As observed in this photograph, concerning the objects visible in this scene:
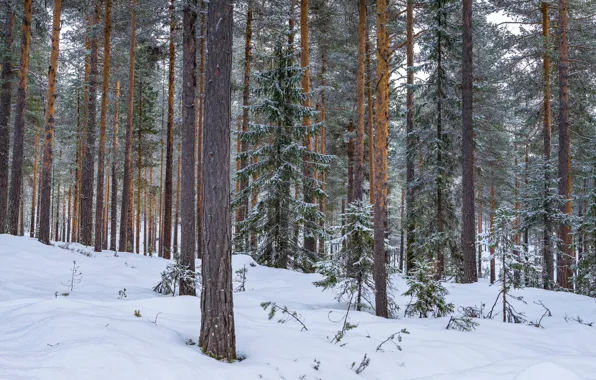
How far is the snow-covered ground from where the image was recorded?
3311mm

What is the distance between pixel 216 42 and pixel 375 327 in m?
4.73

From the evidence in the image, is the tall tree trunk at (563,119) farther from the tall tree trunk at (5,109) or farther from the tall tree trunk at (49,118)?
the tall tree trunk at (5,109)

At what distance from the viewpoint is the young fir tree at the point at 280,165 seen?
40.2 feet

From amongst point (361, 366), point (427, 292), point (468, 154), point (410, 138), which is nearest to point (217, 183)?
point (361, 366)

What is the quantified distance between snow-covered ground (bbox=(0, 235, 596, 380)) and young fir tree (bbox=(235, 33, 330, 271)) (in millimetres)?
4593

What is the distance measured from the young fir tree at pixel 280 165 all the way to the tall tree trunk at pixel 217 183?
7.75 m

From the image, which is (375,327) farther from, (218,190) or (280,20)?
(280,20)

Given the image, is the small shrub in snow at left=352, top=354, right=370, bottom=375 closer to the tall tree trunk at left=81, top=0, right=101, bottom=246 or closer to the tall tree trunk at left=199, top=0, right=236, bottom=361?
the tall tree trunk at left=199, top=0, right=236, bottom=361

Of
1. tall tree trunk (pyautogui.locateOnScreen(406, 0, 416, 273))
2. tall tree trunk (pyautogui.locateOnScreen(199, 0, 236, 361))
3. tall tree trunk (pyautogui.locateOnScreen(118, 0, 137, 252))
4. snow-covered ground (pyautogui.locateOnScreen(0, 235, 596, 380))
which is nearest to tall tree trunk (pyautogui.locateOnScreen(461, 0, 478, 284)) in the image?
tall tree trunk (pyautogui.locateOnScreen(406, 0, 416, 273))

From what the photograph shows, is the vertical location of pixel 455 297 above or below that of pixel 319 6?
below

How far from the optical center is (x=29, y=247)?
1092cm

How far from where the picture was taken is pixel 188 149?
305 inches

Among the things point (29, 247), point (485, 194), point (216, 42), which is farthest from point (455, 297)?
point (485, 194)

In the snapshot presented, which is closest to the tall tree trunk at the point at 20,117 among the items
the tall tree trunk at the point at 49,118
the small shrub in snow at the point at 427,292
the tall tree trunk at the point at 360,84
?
the tall tree trunk at the point at 49,118
